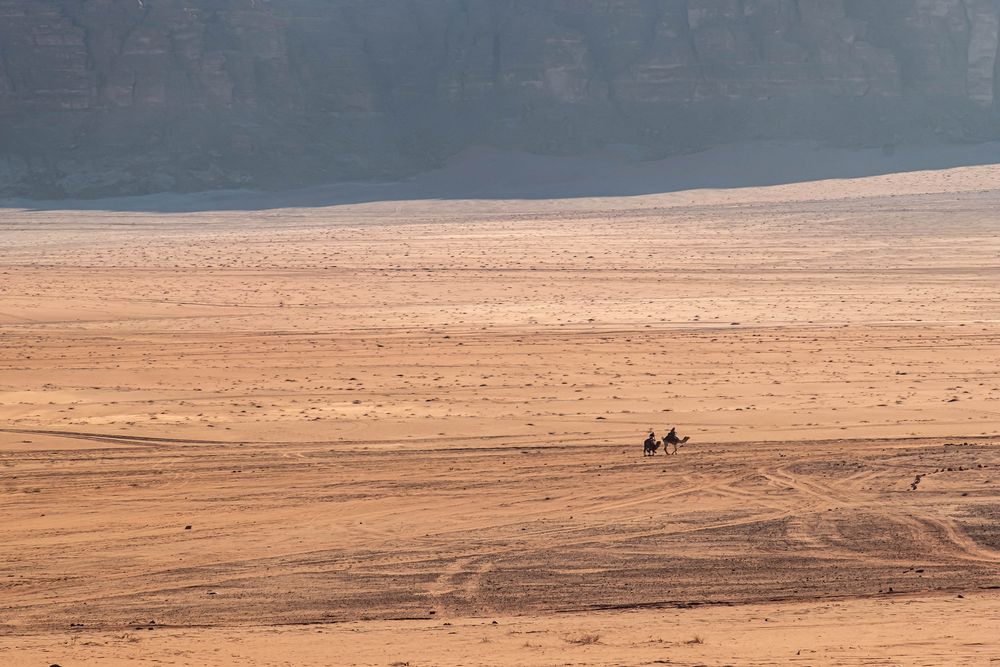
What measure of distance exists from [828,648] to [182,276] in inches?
961

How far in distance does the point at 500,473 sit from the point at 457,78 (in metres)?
61.8

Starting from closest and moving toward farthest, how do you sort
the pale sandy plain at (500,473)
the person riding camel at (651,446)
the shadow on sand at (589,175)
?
1. the pale sandy plain at (500,473)
2. the person riding camel at (651,446)
3. the shadow on sand at (589,175)

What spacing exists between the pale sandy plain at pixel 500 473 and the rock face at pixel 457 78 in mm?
40714

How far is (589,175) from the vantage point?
65562mm

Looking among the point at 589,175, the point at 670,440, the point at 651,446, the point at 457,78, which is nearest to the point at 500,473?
the point at 651,446

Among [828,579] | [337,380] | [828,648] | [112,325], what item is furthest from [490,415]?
[112,325]

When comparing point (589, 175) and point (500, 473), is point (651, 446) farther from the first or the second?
point (589, 175)

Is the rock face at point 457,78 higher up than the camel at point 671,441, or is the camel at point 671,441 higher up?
the rock face at point 457,78

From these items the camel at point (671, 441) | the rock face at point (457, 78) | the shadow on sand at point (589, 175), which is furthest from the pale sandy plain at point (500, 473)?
the rock face at point (457, 78)

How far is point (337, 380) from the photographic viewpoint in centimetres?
1836

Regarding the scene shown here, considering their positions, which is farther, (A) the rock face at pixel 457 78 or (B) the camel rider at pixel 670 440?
(A) the rock face at pixel 457 78

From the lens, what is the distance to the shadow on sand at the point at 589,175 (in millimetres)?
60531

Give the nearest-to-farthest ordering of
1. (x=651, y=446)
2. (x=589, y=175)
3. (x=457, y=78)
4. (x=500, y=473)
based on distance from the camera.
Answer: (x=500, y=473) → (x=651, y=446) → (x=589, y=175) → (x=457, y=78)

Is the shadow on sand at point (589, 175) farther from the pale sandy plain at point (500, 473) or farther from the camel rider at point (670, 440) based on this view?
the camel rider at point (670, 440)
